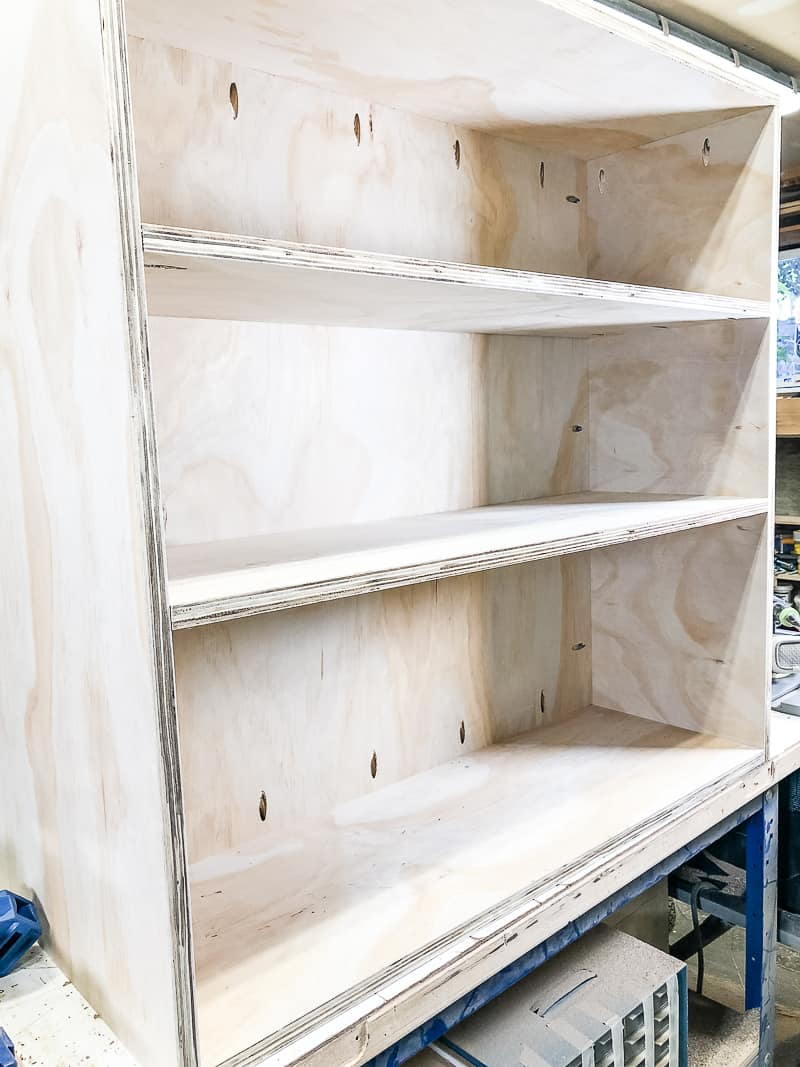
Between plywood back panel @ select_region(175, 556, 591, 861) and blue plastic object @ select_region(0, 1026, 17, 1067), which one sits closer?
blue plastic object @ select_region(0, 1026, 17, 1067)

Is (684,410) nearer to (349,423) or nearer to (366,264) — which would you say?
(349,423)

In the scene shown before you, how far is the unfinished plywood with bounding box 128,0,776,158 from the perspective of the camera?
1.04 metres

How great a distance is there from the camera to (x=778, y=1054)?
1984 mm

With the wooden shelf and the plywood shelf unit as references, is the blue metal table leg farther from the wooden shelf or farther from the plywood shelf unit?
the wooden shelf

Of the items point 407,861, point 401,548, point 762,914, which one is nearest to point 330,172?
point 401,548

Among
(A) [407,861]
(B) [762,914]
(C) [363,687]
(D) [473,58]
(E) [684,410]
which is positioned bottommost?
(B) [762,914]

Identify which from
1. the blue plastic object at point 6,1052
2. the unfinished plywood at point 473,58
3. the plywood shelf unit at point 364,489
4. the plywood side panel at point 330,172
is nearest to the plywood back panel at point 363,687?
the plywood shelf unit at point 364,489

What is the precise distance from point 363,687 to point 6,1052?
2.40ft

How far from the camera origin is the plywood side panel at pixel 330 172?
114 cm

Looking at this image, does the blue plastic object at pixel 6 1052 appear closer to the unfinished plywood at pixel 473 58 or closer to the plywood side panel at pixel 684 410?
the unfinished plywood at pixel 473 58

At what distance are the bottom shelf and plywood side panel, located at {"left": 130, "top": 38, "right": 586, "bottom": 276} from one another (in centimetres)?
92

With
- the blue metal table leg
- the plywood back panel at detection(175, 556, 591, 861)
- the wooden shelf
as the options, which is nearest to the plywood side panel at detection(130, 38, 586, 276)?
the wooden shelf

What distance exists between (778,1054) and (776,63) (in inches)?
116

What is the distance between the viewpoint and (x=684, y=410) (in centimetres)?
165
